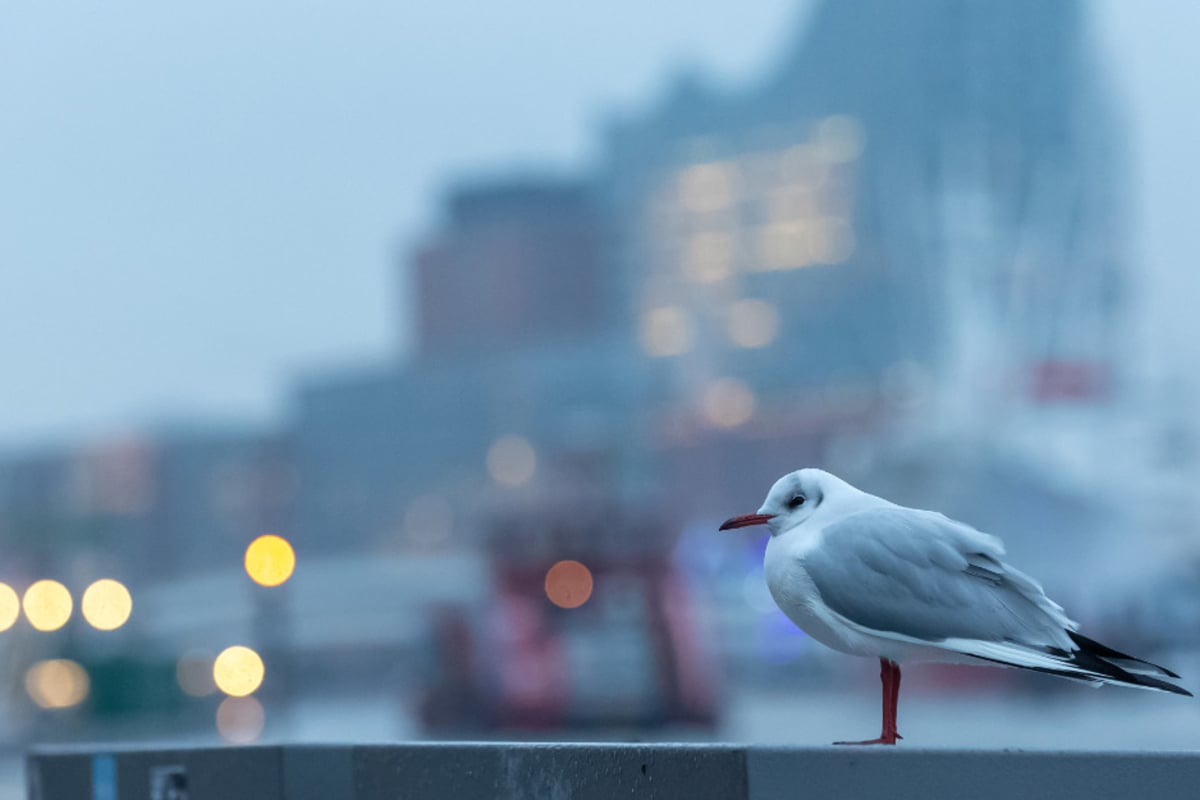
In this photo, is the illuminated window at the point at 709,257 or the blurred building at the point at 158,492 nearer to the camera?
the blurred building at the point at 158,492

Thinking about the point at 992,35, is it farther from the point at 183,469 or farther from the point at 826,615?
the point at 826,615

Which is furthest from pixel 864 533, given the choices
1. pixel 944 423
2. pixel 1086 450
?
pixel 1086 450

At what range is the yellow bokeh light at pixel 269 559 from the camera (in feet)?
92.3

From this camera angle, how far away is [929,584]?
12.9ft

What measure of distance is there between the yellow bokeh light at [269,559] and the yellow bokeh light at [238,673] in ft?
116

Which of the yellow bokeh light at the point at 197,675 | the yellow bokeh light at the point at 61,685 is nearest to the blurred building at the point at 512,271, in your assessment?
the yellow bokeh light at the point at 197,675

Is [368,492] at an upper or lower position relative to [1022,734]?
upper

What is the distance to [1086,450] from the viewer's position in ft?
340

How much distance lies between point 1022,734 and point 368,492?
291 ft

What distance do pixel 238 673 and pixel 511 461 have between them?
65403 mm

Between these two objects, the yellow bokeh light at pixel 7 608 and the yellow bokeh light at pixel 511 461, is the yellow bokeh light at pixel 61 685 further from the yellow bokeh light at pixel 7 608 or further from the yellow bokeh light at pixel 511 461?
the yellow bokeh light at pixel 511 461

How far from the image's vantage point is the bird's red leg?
392 cm

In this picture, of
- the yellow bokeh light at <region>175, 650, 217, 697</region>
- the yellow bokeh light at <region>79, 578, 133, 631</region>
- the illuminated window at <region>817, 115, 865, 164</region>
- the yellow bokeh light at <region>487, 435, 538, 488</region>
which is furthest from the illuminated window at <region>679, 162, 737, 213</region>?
the yellow bokeh light at <region>79, 578, 133, 631</region>

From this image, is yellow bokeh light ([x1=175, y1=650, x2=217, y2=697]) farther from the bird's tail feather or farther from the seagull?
the bird's tail feather
